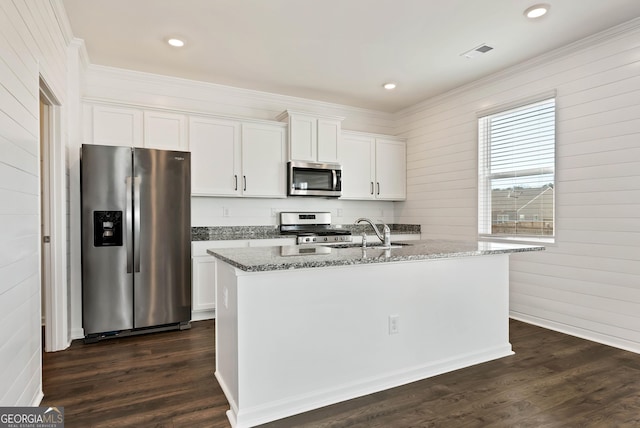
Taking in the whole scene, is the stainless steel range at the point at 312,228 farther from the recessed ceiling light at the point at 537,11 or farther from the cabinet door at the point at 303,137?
→ the recessed ceiling light at the point at 537,11

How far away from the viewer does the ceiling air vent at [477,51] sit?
343cm

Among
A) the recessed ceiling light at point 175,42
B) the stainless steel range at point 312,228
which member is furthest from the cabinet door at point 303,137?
the recessed ceiling light at point 175,42

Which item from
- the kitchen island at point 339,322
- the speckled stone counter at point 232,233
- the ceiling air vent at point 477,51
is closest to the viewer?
the kitchen island at point 339,322

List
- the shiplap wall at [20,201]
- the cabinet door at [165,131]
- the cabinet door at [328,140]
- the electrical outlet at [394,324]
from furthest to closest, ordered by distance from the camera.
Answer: the cabinet door at [328,140] → the cabinet door at [165,131] → the electrical outlet at [394,324] → the shiplap wall at [20,201]

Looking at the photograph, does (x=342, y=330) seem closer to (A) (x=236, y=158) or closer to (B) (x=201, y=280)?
(B) (x=201, y=280)

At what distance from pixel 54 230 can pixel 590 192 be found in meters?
4.62

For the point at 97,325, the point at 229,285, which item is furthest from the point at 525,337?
the point at 97,325

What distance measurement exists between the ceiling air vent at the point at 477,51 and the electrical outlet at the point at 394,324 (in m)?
2.68

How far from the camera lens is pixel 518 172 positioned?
3924 mm

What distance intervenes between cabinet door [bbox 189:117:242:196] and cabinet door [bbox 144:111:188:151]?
9cm

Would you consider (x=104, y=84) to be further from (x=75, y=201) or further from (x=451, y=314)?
(x=451, y=314)

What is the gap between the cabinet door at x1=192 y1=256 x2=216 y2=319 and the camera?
12.6 ft

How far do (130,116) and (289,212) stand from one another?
2.14 metres

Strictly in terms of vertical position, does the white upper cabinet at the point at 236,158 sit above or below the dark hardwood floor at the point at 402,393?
above
